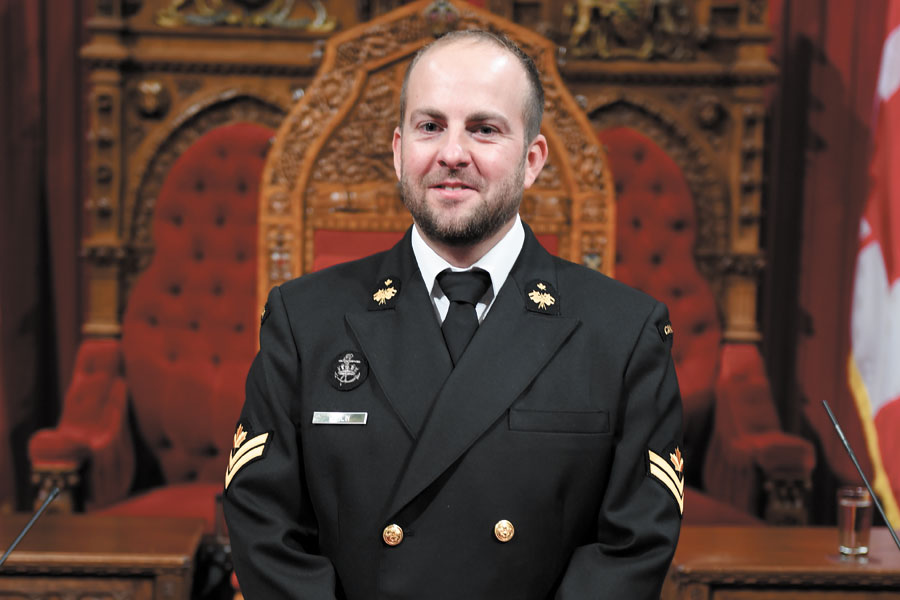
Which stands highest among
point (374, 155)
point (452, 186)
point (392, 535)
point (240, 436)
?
point (374, 155)

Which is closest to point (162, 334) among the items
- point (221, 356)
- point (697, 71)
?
point (221, 356)

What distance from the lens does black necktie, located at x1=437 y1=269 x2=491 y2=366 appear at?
52.9 inches

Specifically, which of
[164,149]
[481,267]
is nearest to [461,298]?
[481,267]

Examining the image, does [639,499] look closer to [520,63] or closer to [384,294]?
[384,294]

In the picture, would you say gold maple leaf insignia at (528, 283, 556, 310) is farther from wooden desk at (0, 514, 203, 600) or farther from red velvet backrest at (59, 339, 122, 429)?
red velvet backrest at (59, 339, 122, 429)

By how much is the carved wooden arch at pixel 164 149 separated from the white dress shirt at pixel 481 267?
222 cm

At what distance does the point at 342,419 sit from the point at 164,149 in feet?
7.89

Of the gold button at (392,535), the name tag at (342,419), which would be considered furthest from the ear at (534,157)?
the gold button at (392,535)

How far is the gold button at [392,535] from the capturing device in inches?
49.3

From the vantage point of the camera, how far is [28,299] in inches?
138

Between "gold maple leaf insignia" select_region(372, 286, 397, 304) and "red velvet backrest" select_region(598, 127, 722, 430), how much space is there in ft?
6.90

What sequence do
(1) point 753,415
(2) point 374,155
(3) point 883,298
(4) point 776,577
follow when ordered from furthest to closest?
(1) point 753,415 → (3) point 883,298 → (2) point 374,155 → (4) point 776,577

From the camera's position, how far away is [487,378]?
128 cm

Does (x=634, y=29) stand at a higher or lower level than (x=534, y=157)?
higher
